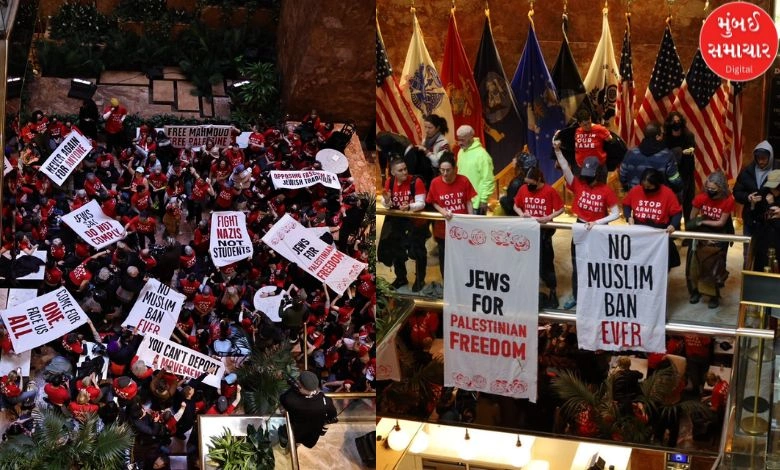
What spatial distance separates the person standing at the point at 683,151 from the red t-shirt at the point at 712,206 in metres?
0.07

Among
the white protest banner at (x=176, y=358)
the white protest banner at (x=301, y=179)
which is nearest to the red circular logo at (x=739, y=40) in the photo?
the white protest banner at (x=176, y=358)

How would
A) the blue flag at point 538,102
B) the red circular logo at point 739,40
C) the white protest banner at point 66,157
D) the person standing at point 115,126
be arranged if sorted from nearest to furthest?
1. the red circular logo at point 739,40
2. the blue flag at point 538,102
3. the white protest banner at point 66,157
4. the person standing at point 115,126

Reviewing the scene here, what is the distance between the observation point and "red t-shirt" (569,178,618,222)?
32.4 feet

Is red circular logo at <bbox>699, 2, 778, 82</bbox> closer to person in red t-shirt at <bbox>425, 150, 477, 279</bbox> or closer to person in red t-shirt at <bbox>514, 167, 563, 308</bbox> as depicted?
person in red t-shirt at <bbox>514, 167, 563, 308</bbox>

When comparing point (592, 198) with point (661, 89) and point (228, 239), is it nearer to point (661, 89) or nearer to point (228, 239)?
point (661, 89)

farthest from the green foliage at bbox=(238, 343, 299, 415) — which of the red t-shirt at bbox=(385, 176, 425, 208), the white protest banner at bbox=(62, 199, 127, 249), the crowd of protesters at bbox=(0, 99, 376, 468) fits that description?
the red t-shirt at bbox=(385, 176, 425, 208)

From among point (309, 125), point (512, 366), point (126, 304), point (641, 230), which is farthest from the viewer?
point (309, 125)

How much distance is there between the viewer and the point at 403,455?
35.6 feet

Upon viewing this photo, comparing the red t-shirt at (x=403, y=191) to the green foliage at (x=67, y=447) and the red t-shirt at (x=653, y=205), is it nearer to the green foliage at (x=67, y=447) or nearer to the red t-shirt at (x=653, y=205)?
the red t-shirt at (x=653, y=205)

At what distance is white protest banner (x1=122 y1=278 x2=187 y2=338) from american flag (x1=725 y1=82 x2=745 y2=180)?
27.8 ft

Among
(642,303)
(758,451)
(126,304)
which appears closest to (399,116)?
(642,303)

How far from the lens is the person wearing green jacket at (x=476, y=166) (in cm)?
1005

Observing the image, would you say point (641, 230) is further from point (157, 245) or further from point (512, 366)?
point (157, 245)

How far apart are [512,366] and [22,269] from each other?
8.46 meters
